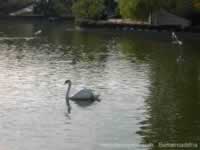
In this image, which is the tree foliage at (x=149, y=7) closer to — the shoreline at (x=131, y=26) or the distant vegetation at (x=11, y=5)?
the shoreline at (x=131, y=26)

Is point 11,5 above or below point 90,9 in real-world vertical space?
below

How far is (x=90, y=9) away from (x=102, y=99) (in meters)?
65.6

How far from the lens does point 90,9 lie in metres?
94.4

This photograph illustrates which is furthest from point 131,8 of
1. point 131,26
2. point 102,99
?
point 102,99

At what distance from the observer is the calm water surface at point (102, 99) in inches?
896

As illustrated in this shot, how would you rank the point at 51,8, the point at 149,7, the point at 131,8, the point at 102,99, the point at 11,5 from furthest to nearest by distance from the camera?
the point at 11,5 → the point at 51,8 → the point at 149,7 → the point at 131,8 → the point at 102,99

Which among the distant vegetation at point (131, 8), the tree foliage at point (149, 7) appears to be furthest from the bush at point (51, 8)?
the tree foliage at point (149, 7)

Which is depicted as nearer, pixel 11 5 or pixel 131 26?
pixel 131 26

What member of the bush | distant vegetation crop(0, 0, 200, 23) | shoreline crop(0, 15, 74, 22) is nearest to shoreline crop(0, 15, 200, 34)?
distant vegetation crop(0, 0, 200, 23)

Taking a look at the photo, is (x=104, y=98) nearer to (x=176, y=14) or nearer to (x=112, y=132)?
(x=112, y=132)

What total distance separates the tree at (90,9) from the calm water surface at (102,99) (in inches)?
1494

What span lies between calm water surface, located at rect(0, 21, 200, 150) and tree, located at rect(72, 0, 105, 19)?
1494 inches

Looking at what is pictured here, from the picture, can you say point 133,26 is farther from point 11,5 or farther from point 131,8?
point 11,5

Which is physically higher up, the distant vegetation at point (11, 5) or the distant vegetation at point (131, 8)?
the distant vegetation at point (131, 8)
